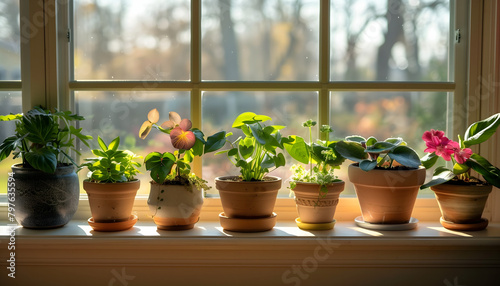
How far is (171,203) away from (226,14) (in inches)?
31.7

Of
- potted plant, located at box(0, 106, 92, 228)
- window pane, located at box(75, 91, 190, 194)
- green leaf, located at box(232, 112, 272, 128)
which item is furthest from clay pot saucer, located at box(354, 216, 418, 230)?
potted plant, located at box(0, 106, 92, 228)

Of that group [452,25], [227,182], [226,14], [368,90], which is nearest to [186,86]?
[226,14]

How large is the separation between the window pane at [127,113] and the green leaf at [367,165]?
2.40ft

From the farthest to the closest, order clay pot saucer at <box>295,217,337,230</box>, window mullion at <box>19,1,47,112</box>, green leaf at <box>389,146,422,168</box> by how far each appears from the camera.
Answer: window mullion at <box>19,1,47,112</box> < clay pot saucer at <box>295,217,337,230</box> < green leaf at <box>389,146,422,168</box>

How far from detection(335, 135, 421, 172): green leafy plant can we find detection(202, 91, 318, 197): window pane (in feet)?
0.72

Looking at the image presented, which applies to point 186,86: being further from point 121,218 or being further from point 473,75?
point 473,75

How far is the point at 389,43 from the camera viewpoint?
1.88 meters

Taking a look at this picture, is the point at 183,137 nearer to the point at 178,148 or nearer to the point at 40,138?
the point at 178,148

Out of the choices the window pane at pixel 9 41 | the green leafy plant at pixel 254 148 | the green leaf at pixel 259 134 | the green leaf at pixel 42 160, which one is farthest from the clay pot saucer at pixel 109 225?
the window pane at pixel 9 41

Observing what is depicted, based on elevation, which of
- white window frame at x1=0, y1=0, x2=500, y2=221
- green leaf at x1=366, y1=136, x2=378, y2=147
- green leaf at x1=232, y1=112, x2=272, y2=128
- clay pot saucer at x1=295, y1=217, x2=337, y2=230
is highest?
white window frame at x1=0, y1=0, x2=500, y2=221

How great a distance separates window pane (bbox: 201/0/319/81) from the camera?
1.88m

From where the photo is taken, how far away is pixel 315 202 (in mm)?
1694

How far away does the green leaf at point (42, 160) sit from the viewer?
5.27ft

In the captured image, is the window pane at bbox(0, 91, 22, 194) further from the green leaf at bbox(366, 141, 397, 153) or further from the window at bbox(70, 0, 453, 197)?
the green leaf at bbox(366, 141, 397, 153)
